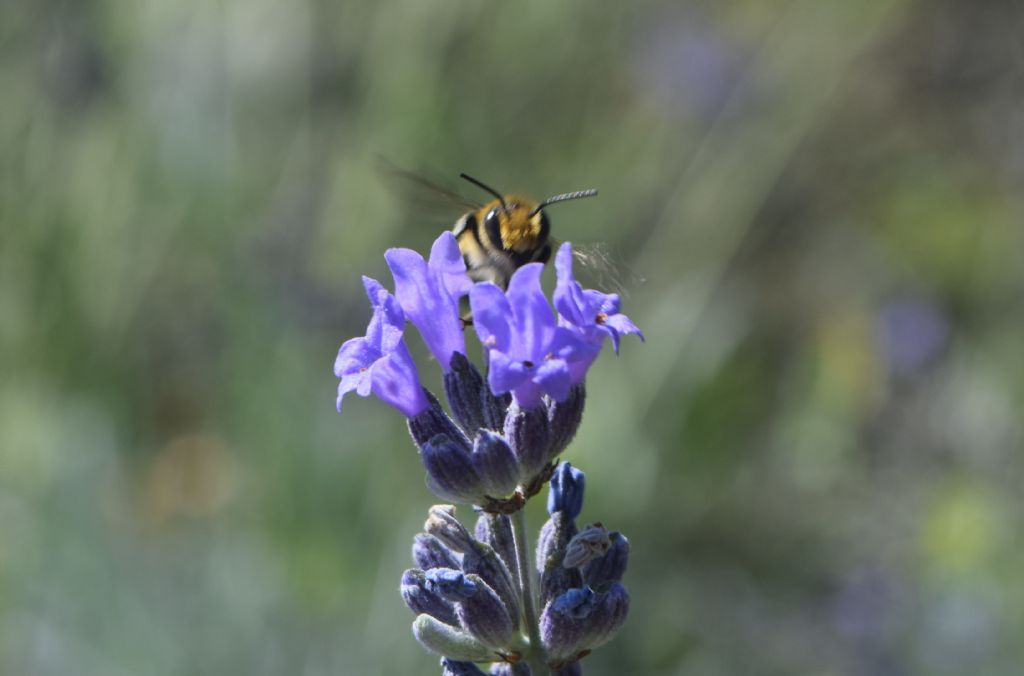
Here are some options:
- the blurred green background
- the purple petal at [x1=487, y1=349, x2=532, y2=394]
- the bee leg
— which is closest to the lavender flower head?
the purple petal at [x1=487, y1=349, x2=532, y2=394]

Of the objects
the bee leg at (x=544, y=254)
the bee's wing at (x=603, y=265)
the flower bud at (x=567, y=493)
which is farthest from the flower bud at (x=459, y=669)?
the bee leg at (x=544, y=254)

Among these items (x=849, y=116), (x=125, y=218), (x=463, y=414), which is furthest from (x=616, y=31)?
(x=463, y=414)

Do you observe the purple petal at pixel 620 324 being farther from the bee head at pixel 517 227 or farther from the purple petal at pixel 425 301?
the bee head at pixel 517 227

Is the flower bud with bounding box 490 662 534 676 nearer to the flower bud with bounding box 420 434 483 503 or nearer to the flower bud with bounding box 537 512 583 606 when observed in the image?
the flower bud with bounding box 537 512 583 606

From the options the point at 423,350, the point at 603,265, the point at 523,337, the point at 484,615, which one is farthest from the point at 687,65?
the point at 484,615

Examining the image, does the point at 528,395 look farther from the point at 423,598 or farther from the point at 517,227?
the point at 517,227
